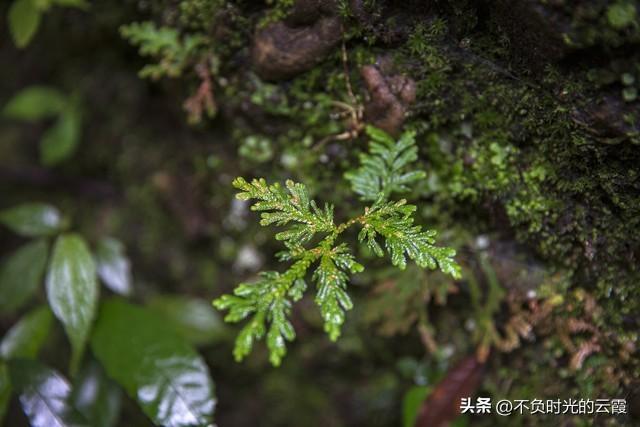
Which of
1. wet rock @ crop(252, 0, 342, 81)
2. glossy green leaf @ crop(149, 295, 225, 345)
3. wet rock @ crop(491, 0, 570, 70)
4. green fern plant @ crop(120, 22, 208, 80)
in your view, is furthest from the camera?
glossy green leaf @ crop(149, 295, 225, 345)

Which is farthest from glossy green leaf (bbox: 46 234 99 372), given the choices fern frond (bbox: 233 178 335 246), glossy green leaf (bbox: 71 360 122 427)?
fern frond (bbox: 233 178 335 246)

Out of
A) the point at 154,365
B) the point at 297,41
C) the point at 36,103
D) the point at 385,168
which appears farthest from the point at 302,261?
the point at 36,103

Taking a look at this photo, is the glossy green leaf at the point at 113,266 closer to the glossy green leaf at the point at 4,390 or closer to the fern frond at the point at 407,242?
the glossy green leaf at the point at 4,390

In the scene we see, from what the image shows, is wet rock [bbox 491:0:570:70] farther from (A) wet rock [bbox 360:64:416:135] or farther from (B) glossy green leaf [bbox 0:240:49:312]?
(B) glossy green leaf [bbox 0:240:49:312]

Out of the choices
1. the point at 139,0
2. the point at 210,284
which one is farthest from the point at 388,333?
the point at 139,0


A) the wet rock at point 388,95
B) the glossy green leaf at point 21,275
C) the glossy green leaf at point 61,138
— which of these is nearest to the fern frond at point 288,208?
the wet rock at point 388,95

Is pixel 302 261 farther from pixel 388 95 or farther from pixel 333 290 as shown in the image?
pixel 388 95

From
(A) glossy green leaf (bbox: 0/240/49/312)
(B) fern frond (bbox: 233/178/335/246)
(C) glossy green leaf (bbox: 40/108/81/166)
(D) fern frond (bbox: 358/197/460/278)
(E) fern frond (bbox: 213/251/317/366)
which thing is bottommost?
(A) glossy green leaf (bbox: 0/240/49/312)
